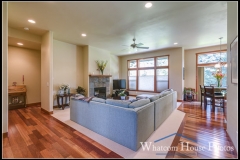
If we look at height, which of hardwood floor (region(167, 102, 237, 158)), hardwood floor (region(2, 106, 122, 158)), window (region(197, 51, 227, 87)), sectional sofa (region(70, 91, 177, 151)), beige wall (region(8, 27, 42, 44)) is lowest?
hardwood floor (region(167, 102, 237, 158))

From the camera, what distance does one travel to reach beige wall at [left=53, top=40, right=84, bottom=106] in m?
4.94

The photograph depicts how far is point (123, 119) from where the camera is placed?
212cm

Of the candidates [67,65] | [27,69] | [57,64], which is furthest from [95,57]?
[27,69]

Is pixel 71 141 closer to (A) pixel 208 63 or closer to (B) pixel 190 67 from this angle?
(B) pixel 190 67

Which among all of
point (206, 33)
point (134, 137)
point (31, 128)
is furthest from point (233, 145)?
point (31, 128)

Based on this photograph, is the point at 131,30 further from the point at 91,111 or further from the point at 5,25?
the point at 5,25

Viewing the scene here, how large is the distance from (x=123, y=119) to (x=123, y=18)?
8.95 ft

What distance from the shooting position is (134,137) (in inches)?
78.0

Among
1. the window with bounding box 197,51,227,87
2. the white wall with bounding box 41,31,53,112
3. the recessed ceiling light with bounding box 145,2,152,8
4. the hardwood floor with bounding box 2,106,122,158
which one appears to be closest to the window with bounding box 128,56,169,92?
the window with bounding box 197,51,227,87

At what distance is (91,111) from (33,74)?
14.9 feet

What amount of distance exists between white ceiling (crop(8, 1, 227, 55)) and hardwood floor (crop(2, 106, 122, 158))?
299cm

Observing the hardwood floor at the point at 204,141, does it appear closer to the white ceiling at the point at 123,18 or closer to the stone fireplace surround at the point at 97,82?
the white ceiling at the point at 123,18

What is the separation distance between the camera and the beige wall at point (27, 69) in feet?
15.8

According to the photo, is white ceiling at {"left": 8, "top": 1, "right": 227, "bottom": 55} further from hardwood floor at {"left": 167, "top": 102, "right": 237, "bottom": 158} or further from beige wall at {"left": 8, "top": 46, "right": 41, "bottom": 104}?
hardwood floor at {"left": 167, "top": 102, "right": 237, "bottom": 158}
